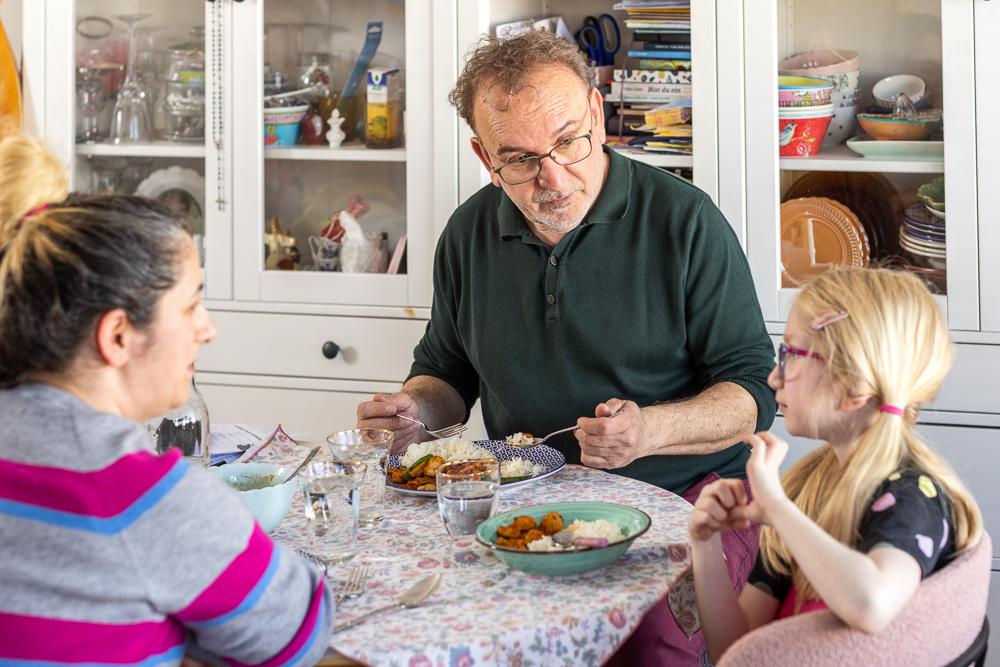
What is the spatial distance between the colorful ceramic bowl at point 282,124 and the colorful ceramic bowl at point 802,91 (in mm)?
1111

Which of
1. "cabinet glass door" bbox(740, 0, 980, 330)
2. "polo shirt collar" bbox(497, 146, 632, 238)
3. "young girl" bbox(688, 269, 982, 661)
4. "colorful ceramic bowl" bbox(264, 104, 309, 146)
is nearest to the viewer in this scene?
"young girl" bbox(688, 269, 982, 661)

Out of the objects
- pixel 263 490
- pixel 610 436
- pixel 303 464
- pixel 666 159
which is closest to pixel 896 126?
pixel 666 159

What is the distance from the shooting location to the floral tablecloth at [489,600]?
1129 mm

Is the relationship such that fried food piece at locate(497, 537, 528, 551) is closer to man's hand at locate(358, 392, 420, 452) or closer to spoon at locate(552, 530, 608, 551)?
spoon at locate(552, 530, 608, 551)

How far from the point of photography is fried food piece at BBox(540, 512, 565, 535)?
1354mm

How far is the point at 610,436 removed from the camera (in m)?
1.63

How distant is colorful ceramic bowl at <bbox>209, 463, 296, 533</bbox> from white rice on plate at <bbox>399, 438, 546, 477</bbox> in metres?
0.19

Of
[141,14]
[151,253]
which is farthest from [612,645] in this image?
[141,14]

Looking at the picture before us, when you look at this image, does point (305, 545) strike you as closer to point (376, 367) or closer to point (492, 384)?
point (492, 384)

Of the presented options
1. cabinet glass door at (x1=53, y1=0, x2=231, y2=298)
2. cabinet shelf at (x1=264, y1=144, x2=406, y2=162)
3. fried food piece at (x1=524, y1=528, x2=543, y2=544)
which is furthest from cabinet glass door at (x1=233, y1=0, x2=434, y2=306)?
fried food piece at (x1=524, y1=528, x2=543, y2=544)

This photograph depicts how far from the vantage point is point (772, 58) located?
7.55 feet

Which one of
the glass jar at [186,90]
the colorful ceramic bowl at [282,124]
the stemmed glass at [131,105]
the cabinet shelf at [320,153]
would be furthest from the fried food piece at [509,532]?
the stemmed glass at [131,105]

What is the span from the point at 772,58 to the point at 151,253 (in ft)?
5.15

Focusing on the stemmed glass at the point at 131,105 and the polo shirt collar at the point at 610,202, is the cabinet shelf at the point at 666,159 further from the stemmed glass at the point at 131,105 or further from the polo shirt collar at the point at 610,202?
the stemmed glass at the point at 131,105
